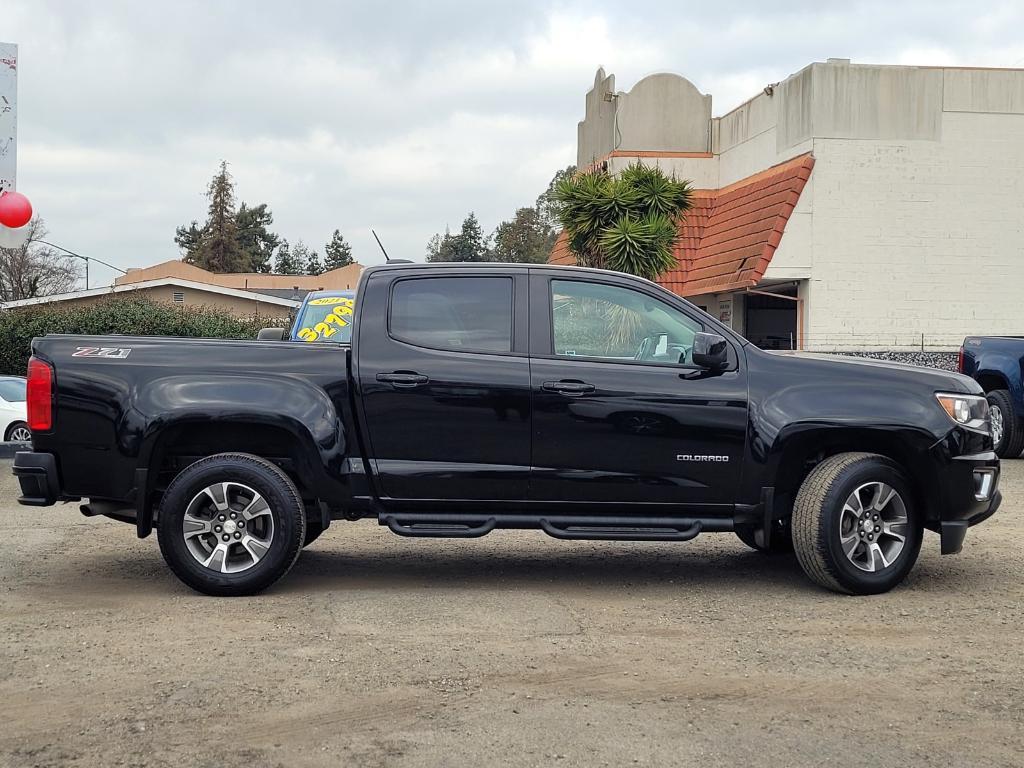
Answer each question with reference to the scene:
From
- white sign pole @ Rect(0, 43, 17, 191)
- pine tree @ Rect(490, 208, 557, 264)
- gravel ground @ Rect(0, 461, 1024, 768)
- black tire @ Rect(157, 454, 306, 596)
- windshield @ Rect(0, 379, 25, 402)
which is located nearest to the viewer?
gravel ground @ Rect(0, 461, 1024, 768)

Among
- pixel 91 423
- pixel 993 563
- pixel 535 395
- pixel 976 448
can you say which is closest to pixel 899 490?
pixel 976 448

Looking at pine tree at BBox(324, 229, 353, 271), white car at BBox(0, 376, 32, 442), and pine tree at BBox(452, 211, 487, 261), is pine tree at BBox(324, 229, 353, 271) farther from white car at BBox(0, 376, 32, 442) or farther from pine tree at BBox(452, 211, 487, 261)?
white car at BBox(0, 376, 32, 442)

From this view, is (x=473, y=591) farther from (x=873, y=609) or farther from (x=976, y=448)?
(x=976, y=448)

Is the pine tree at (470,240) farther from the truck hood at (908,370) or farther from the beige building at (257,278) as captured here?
the truck hood at (908,370)

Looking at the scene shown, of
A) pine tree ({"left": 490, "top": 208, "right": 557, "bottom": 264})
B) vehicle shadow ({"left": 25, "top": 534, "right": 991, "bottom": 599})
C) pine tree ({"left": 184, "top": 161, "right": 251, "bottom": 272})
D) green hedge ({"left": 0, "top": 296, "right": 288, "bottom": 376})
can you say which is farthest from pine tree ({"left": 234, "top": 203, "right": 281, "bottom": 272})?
vehicle shadow ({"left": 25, "top": 534, "right": 991, "bottom": 599})

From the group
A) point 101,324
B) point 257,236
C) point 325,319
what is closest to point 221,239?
point 257,236

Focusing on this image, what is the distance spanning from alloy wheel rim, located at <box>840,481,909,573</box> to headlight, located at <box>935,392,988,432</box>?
1.99ft

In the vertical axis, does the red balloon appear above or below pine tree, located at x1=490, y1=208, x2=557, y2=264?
below

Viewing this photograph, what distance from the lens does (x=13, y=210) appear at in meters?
15.5

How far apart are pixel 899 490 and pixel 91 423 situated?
4683 millimetres

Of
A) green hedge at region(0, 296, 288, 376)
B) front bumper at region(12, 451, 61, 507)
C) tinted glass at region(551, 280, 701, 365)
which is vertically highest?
green hedge at region(0, 296, 288, 376)

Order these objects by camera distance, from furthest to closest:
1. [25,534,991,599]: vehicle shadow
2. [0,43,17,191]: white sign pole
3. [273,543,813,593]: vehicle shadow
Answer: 1. [0,43,17,191]: white sign pole
2. [273,543,813,593]: vehicle shadow
3. [25,534,991,599]: vehicle shadow

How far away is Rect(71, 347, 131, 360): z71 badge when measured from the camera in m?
7.16

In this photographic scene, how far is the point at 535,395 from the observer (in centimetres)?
713
